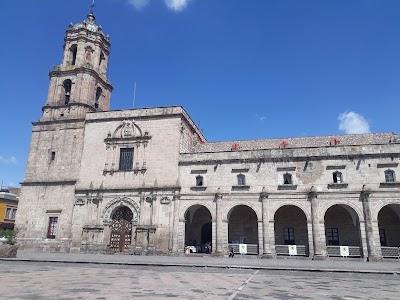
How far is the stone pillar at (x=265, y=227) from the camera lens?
25.8 metres

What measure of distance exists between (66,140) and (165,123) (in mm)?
10400

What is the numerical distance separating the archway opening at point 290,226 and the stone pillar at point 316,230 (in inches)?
100.0

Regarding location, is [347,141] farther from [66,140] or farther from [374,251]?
[66,140]

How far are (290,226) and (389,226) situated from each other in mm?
8048

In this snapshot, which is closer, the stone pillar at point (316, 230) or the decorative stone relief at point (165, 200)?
the stone pillar at point (316, 230)

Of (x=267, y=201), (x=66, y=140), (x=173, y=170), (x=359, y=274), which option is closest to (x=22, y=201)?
(x=66, y=140)

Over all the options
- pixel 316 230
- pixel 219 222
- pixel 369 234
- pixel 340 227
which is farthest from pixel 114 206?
pixel 369 234

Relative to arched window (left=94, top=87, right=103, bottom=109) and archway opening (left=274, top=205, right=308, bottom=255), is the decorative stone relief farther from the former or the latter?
arched window (left=94, top=87, right=103, bottom=109)

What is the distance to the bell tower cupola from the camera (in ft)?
110

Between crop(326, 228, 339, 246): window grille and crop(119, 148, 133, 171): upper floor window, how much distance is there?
18657 mm

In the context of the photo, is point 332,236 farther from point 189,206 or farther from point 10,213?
point 10,213

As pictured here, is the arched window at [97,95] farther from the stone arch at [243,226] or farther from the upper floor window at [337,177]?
the upper floor window at [337,177]

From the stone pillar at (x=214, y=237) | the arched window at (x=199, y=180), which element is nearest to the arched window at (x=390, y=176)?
the stone pillar at (x=214, y=237)

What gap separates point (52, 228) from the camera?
30.4 metres
